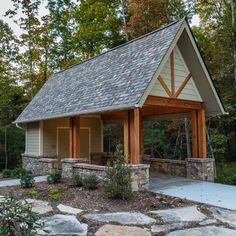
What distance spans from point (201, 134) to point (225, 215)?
4888 millimetres

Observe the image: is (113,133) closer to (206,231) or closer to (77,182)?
(77,182)

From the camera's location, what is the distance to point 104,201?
704 centimetres

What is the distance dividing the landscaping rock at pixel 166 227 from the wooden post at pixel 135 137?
3.02 meters

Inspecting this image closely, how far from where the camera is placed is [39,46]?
22.8 m

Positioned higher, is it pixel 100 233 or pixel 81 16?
pixel 81 16

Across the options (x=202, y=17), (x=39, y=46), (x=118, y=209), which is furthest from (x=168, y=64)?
(x=39, y=46)

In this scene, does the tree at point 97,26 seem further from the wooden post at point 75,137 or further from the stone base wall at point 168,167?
the wooden post at point 75,137

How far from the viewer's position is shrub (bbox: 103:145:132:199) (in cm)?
708

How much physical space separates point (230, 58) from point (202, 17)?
4.99 meters

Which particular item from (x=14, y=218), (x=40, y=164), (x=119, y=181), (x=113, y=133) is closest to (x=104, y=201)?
(x=119, y=181)

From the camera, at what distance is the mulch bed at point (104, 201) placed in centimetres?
653

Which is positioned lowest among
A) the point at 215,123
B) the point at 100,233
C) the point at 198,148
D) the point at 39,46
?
the point at 100,233

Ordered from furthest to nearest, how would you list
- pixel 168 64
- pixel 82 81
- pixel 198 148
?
pixel 82 81 → pixel 198 148 → pixel 168 64

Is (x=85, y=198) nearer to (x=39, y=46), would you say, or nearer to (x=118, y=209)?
(x=118, y=209)
